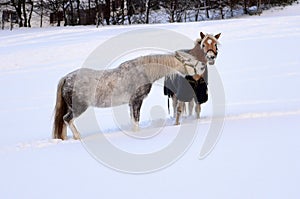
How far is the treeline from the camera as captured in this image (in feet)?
91.1

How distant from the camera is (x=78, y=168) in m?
3.71

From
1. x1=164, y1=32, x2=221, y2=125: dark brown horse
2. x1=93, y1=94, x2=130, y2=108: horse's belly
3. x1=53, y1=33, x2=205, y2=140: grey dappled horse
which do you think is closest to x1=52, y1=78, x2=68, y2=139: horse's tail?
x1=53, y1=33, x2=205, y2=140: grey dappled horse

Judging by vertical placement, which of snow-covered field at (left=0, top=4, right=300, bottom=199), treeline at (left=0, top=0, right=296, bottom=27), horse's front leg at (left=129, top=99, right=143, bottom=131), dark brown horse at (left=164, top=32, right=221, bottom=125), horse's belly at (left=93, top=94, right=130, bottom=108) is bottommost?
snow-covered field at (left=0, top=4, right=300, bottom=199)

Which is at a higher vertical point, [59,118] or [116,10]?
[116,10]

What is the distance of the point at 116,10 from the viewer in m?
30.1

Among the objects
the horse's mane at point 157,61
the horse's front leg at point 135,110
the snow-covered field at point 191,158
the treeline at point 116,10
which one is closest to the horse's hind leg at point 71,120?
the snow-covered field at point 191,158

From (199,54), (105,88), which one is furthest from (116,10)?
(105,88)

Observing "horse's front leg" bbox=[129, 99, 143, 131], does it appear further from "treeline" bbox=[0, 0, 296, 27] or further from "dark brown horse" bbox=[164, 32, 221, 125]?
"treeline" bbox=[0, 0, 296, 27]

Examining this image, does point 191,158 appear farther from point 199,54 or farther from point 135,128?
point 199,54

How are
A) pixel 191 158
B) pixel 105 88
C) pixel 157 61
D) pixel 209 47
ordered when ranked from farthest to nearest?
pixel 209 47
pixel 157 61
pixel 105 88
pixel 191 158

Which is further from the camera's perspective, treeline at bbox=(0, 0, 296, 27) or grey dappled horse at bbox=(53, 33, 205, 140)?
treeline at bbox=(0, 0, 296, 27)

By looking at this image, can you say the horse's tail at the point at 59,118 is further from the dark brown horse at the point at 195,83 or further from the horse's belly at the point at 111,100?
the dark brown horse at the point at 195,83

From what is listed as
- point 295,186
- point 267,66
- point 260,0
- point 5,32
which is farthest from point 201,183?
point 260,0

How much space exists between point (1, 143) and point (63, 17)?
2592cm
